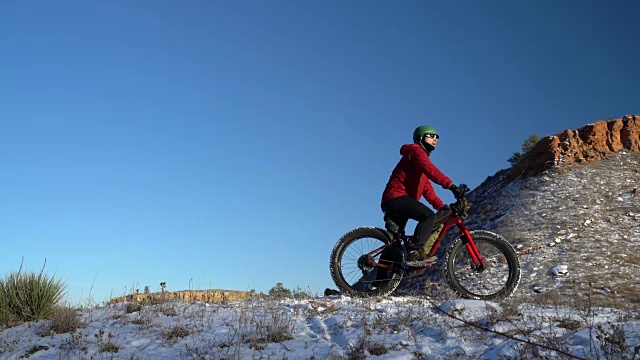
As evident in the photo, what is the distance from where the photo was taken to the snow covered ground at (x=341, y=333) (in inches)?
248

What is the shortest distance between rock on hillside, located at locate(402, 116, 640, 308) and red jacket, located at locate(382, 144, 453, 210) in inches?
411

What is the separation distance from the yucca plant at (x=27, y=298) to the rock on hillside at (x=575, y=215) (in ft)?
48.1

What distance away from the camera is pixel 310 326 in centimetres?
775

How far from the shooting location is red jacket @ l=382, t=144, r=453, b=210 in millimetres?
9312

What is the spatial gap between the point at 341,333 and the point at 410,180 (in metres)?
3.41

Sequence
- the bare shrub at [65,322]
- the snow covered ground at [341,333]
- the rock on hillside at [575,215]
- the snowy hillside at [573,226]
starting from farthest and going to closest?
1. the rock on hillside at [575,215]
2. the snowy hillside at [573,226]
3. the bare shrub at [65,322]
4. the snow covered ground at [341,333]

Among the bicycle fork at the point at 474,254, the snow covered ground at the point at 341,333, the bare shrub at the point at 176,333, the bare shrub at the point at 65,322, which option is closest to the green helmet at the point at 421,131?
the bicycle fork at the point at 474,254

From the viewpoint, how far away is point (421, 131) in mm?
9555

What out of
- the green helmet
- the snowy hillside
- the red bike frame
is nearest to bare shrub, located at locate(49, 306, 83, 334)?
the red bike frame

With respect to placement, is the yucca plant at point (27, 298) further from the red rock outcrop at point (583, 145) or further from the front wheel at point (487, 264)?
the red rock outcrop at point (583, 145)

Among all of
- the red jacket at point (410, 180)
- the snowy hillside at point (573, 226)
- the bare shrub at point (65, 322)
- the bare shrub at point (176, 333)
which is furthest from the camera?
the snowy hillside at point (573, 226)

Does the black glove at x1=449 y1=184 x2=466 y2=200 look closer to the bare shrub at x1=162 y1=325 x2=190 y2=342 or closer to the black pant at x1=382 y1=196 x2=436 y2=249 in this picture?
the black pant at x1=382 y1=196 x2=436 y2=249

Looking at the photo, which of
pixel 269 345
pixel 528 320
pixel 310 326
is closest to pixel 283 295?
pixel 310 326

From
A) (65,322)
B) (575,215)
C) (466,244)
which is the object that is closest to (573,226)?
(575,215)
